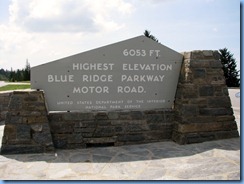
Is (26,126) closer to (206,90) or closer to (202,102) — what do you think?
(202,102)

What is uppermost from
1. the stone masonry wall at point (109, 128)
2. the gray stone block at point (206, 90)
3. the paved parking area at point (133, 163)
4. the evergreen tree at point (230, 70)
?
the evergreen tree at point (230, 70)

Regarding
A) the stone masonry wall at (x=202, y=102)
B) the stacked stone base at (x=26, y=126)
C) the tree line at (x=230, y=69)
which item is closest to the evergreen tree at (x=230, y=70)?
the tree line at (x=230, y=69)

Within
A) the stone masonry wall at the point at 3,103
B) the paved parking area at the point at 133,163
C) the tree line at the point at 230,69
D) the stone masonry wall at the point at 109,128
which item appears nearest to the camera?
the paved parking area at the point at 133,163

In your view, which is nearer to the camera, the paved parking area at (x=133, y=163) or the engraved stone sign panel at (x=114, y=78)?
the paved parking area at (x=133, y=163)

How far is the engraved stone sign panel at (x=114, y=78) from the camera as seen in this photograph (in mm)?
5332

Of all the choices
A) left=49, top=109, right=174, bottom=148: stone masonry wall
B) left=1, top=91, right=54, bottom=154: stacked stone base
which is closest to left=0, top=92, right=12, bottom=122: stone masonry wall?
left=1, top=91, right=54, bottom=154: stacked stone base

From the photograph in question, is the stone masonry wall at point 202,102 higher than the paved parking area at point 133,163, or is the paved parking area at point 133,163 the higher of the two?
the stone masonry wall at point 202,102

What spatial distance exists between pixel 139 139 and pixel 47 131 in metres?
1.84

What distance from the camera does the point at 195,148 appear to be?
16.9 feet

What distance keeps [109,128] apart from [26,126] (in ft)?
Answer: 5.17

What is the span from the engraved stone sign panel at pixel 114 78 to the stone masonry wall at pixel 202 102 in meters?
0.32

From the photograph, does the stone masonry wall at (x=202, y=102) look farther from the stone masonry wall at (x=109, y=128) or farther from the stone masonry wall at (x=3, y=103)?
the stone masonry wall at (x=3, y=103)

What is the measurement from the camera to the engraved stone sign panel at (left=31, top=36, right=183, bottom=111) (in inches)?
210

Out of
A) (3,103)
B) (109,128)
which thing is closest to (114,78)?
(109,128)
